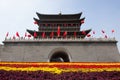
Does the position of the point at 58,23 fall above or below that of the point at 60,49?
above

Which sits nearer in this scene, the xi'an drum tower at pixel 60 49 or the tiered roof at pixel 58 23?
the xi'an drum tower at pixel 60 49

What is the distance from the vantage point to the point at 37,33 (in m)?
39.5

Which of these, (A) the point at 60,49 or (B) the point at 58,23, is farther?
(B) the point at 58,23

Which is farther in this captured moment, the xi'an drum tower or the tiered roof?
the tiered roof

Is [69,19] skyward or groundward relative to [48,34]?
skyward

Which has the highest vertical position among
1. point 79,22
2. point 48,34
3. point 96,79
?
point 79,22

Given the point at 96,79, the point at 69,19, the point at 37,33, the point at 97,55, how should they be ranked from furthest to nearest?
the point at 69,19, the point at 37,33, the point at 97,55, the point at 96,79

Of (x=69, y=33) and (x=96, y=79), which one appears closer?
(x=96, y=79)

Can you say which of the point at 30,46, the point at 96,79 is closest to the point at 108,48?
the point at 30,46

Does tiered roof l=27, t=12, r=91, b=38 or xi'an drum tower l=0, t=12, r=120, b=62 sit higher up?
tiered roof l=27, t=12, r=91, b=38

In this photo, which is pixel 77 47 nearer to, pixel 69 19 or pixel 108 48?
pixel 108 48

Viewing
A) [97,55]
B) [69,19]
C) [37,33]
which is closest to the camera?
[97,55]

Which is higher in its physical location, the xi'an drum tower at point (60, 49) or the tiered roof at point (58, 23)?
the tiered roof at point (58, 23)

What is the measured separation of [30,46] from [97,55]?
10576mm
